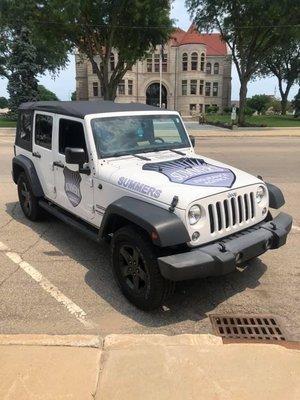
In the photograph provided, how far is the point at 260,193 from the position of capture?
440 centimetres

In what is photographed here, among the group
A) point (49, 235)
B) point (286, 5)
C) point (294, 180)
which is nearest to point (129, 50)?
point (286, 5)

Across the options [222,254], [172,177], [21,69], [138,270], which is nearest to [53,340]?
[138,270]

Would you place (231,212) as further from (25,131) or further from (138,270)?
(25,131)

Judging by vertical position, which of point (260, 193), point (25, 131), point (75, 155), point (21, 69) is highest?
point (21, 69)

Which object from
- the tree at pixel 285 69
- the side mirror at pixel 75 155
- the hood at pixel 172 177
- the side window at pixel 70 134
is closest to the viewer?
the hood at pixel 172 177

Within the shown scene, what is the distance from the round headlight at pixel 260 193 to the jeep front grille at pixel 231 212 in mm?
144

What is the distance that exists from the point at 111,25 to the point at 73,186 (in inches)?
969

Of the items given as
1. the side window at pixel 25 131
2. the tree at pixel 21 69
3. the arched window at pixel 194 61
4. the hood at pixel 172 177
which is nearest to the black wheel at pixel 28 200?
the side window at pixel 25 131

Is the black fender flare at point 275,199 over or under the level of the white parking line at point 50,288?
over

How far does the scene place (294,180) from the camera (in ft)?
32.7

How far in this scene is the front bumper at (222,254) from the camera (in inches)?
136

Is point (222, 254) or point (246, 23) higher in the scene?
point (246, 23)

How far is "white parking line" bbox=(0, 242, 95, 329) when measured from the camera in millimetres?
3861

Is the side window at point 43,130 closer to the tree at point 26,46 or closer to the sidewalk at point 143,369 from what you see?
the sidewalk at point 143,369
